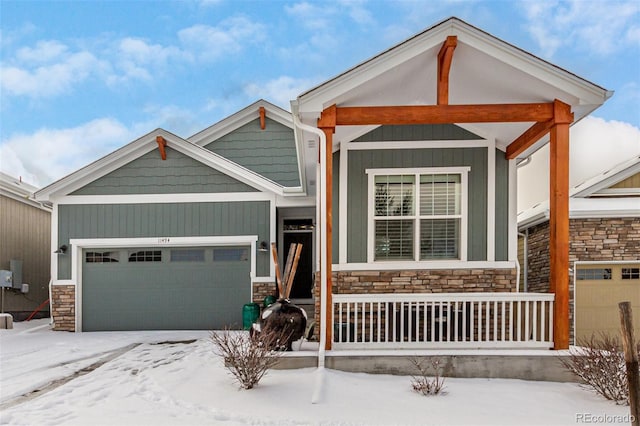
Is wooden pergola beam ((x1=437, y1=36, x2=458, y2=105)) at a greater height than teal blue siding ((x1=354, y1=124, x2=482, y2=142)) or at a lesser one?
greater

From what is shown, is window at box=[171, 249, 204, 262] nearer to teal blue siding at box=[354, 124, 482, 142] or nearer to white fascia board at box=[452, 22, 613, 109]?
teal blue siding at box=[354, 124, 482, 142]

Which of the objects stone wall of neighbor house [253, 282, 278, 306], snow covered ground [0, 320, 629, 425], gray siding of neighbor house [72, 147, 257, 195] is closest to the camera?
snow covered ground [0, 320, 629, 425]

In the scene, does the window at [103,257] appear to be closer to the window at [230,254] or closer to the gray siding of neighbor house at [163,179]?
the gray siding of neighbor house at [163,179]

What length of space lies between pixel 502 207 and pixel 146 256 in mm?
7489

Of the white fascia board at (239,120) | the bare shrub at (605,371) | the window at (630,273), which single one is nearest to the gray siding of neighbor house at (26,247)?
the white fascia board at (239,120)

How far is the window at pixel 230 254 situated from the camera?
9.88m

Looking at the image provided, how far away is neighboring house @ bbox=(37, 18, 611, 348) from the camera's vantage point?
5.81 m

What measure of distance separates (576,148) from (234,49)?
21.1 m

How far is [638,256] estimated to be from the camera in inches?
332

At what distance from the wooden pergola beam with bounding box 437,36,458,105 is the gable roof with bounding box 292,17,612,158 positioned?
8 centimetres

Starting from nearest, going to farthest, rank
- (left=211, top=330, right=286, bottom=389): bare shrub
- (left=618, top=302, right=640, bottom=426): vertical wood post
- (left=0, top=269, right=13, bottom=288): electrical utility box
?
(left=618, top=302, right=640, bottom=426): vertical wood post, (left=211, top=330, right=286, bottom=389): bare shrub, (left=0, top=269, right=13, bottom=288): electrical utility box

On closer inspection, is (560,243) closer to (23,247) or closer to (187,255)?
(187,255)

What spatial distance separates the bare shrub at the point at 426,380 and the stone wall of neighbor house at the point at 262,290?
4.61 m

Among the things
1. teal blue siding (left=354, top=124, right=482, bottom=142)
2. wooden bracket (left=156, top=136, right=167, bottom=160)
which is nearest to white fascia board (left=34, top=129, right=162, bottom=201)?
wooden bracket (left=156, top=136, right=167, bottom=160)
